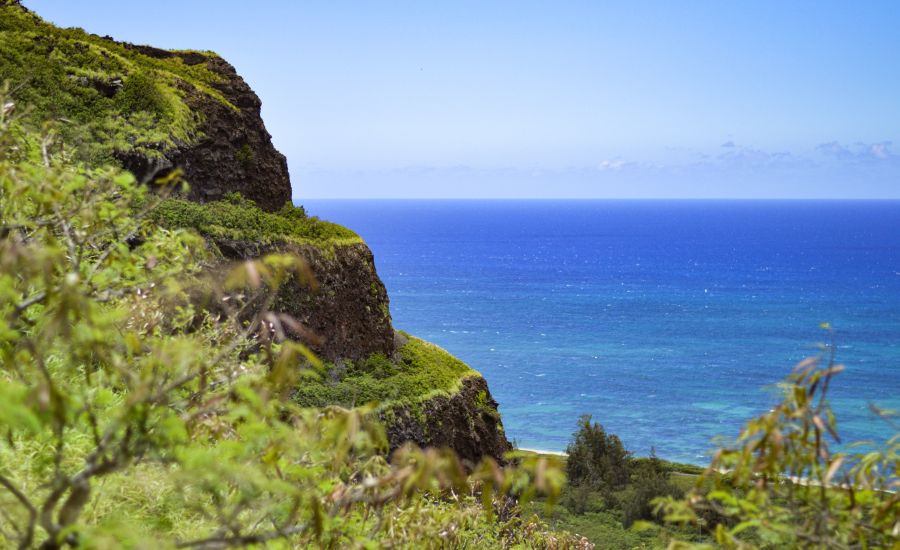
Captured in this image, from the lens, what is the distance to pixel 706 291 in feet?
447

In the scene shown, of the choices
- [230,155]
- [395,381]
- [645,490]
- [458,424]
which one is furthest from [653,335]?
[230,155]

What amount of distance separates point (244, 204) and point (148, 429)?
22.7m

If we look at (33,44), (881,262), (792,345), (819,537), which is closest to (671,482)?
(33,44)

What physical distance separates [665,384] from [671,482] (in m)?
34.5

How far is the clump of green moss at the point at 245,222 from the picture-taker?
22.6 m

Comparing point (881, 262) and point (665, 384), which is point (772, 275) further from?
point (665, 384)

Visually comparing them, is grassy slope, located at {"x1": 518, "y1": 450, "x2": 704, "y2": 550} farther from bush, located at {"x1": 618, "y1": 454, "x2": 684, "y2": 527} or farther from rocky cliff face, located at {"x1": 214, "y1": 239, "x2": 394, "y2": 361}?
rocky cliff face, located at {"x1": 214, "y1": 239, "x2": 394, "y2": 361}

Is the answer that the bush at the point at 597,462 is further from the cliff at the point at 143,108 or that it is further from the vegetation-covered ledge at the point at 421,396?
the cliff at the point at 143,108

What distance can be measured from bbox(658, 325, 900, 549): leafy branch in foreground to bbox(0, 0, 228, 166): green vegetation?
20.5m

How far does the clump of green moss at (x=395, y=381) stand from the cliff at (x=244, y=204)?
50mm

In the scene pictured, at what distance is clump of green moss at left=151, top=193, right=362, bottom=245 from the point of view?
22.6m

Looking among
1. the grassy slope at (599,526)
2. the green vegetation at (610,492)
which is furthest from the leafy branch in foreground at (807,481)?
the green vegetation at (610,492)

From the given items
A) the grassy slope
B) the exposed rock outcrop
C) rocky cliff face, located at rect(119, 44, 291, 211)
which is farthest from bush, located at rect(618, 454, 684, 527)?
rocky cliff face, located at rect(119, 44, 291, 211)

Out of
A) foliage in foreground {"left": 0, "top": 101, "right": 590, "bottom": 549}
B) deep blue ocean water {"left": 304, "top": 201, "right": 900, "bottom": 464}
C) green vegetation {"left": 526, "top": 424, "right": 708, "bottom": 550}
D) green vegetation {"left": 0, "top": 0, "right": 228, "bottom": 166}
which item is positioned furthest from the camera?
deep blue ocean water {"left": 304, "top": 201, "right": 900, "bottom": 464}
